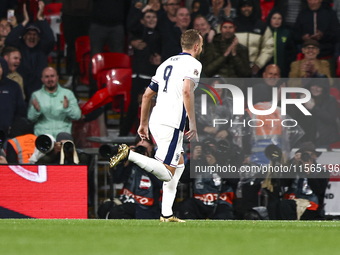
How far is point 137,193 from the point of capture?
21.6 feet

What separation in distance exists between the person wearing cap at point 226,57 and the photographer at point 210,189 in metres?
1.31

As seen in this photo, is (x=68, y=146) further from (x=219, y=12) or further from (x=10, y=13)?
(x=219, y=12)

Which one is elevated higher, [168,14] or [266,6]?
[266,6]

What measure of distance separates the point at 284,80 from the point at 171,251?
4549 millimetres

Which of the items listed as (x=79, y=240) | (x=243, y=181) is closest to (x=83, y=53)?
(x=243, y=181)

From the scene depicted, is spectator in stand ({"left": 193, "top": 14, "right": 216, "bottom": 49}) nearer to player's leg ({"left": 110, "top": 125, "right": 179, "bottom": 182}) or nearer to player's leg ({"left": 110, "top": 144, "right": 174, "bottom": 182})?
player's leg ({"left": 110, "top": 125, "right": 179, "bottom": 182})

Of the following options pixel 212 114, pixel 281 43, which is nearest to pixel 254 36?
pixel 281 43

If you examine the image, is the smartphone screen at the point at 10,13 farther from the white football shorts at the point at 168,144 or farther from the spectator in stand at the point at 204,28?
the white football shorts at the point at 168,144

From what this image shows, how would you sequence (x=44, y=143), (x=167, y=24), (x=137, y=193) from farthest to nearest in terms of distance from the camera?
(x=167, y=24) < (x=137, y=193) < (x=44, y=143)

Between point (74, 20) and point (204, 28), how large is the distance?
2.12m

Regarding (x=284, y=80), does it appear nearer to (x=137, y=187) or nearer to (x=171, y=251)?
(x=137, y=187)

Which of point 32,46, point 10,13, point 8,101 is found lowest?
point 8,101

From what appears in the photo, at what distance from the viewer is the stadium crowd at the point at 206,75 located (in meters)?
6.63

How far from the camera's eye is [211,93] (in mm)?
7227
